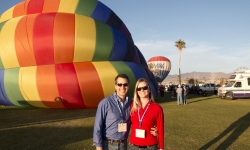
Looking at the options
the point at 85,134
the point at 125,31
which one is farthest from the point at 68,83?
the point at 125,31

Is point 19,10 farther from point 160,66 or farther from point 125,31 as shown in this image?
point 160,66

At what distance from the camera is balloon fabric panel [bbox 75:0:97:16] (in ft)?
40.9

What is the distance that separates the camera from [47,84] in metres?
10.9

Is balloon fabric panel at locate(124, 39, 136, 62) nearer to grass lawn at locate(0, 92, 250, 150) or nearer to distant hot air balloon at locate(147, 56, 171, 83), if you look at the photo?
grass lawn at locate(0, 92, 250, 150)

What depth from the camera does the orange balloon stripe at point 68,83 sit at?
1082 cm

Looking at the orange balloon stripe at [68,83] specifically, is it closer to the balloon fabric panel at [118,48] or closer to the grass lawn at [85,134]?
the grass lawn at [85,134]

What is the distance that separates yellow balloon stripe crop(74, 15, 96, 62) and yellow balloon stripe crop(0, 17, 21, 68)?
3353mm

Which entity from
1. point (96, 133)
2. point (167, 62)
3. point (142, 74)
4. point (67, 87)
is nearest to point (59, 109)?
point (67, 87)

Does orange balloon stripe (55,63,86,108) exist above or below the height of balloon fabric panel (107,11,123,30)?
below

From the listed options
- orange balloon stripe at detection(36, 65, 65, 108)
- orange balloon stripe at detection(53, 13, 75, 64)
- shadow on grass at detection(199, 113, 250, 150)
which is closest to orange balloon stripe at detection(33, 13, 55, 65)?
orange balloon stripe at detection(53, 13, 75, 64)

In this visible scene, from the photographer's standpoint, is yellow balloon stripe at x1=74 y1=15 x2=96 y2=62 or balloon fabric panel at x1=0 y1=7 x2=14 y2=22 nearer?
yellow balloon stripe at x1=74 y1=15 x2=96 y2=62

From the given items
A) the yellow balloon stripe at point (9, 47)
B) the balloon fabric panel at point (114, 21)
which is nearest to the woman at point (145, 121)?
the yellow balloon stripe at point (9, 47)

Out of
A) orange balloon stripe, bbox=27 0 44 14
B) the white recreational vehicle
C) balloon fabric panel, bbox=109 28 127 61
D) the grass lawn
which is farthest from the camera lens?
the white recreational vehicle

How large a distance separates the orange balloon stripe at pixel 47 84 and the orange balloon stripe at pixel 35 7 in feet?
11.7
